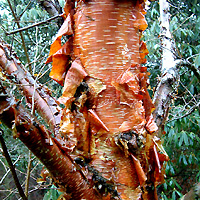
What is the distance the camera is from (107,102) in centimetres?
59

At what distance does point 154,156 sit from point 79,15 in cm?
46

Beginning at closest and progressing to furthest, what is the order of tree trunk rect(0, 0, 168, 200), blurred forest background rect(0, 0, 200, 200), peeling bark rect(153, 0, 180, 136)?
tree trunk rect(0, 0, 168, 200) → peeling bark rect(153, 0, 180, 136) → blurred forest background rect(0, 0, 200, 200)

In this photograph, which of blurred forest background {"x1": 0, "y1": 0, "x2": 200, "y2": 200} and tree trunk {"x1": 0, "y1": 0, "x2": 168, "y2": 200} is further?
blurred forest background {"x1": 0, "y1": 0, "x2": 200, "y2": 200}

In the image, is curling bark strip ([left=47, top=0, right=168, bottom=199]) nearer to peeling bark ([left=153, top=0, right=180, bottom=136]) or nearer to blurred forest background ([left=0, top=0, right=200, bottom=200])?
peeling bark ([left=153, top=0, right=180, bottom=136])

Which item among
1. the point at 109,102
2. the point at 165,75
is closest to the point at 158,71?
the point at 165,75

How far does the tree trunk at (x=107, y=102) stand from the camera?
0.57 meters

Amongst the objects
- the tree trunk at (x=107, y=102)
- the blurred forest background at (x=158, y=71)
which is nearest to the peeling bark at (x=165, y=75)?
the blurred forest background at (x=158, y=71)

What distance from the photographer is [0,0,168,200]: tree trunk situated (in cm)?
57

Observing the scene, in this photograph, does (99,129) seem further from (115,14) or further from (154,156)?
(115,14)

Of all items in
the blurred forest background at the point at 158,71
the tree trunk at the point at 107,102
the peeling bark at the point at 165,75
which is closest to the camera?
the tree trunk at the point at 107,102

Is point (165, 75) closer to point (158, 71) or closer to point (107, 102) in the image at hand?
point (107, 102)

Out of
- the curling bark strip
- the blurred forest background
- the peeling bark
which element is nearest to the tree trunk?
the curling bark strip

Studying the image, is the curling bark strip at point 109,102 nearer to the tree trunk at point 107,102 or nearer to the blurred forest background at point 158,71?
the tree trunk at point 107,102

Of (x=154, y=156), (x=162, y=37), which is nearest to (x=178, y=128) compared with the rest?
(x=162, y=37)
